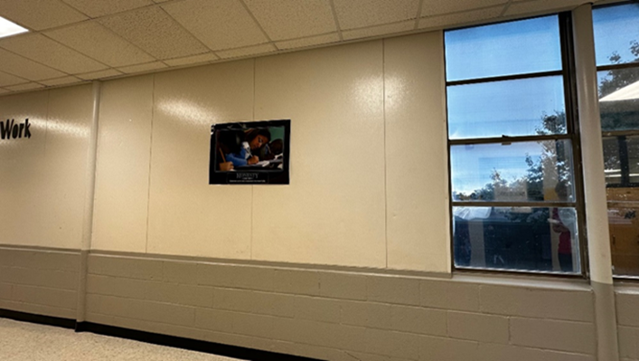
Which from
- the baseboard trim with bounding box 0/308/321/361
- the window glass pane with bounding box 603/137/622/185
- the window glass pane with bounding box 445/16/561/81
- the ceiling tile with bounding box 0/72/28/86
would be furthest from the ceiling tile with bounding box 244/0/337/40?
the ceiling tile with bounding box 0/72/28/86

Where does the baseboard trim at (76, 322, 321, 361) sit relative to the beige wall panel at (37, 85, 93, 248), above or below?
below

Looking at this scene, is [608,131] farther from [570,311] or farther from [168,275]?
[168,275]

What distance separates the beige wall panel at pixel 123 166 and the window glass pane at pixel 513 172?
3.16 m

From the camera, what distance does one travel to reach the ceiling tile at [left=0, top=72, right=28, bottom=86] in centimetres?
316

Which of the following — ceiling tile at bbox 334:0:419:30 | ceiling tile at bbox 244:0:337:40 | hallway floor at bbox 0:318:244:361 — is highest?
ceiling tile at bbox 334:0:419:30

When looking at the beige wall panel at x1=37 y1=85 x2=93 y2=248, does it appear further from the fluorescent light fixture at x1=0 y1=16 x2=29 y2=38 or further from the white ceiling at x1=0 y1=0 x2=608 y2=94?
the fluorescent light fixture at x1=0 y1=16 x2=29 y2=38

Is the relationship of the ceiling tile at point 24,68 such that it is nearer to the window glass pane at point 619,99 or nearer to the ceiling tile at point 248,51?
the ceiling tile at point 248,51

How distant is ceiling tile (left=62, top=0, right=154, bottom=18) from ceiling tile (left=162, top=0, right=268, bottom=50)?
0.19 meters

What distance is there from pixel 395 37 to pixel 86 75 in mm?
3391

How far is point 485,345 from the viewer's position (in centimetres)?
207

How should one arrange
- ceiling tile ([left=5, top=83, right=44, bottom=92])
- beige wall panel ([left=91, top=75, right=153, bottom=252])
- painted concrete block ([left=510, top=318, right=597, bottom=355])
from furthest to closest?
ceiling tile ([left=5, top=83, right=44, bottom=92]) → beige wall panel ([left=91, top=75, right=153, bottom=252]) → painted concrete block ([left=510, top=318, right=597, bottom=355])

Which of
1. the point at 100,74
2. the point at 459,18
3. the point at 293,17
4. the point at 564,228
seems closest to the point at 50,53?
the point at 100,74

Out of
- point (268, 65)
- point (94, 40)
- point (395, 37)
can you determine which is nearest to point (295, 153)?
point (268, 65)

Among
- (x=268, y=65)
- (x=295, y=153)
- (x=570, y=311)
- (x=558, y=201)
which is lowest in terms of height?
(x=570, y=311)
